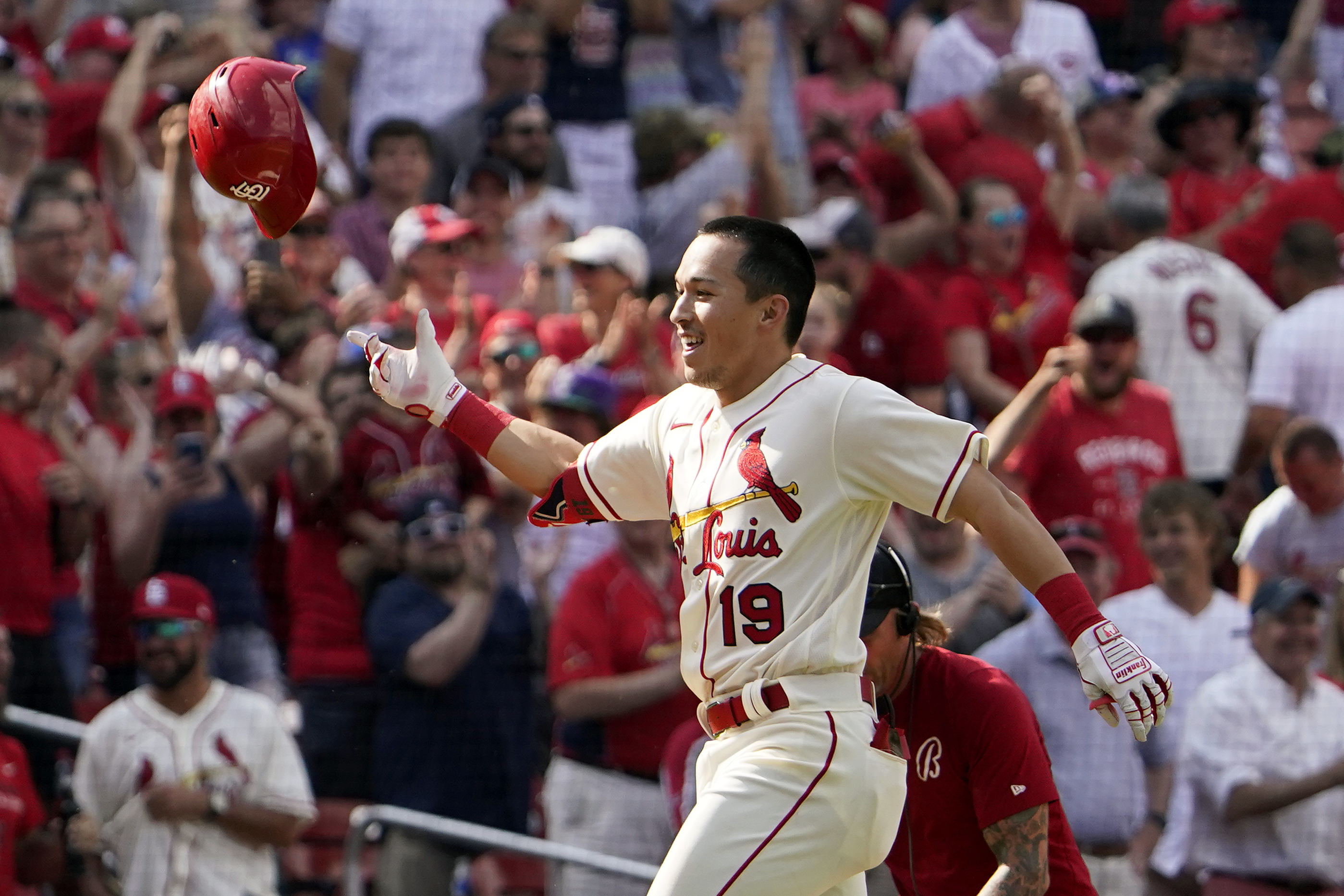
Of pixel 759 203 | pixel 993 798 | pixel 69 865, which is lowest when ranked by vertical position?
pixel 69 865

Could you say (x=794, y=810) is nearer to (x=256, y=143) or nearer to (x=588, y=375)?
(x=256, y=143)

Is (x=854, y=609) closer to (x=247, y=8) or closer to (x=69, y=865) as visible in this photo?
(x=69, y=865)

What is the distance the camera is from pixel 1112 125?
980 cm

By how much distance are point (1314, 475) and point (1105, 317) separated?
956 mm

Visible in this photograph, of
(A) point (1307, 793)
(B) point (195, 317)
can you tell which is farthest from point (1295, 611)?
(B) point (195, 317)

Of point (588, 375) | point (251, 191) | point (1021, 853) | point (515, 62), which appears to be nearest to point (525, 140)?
point (515, 62)

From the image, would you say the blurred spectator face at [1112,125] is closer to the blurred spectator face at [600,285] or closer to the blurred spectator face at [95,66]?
the blurred spectator face at [600,285]

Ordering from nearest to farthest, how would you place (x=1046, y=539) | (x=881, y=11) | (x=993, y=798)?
1. (x=1046, y=539)
2. (x=993, y=798)
3. (x=881, y=11)

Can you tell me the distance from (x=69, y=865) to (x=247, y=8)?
5.03 m

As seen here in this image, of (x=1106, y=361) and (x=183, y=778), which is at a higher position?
(x=1106, y=361)

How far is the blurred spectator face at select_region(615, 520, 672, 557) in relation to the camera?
6953 mm

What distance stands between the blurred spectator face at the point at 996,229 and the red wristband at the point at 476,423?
4697 millimetres

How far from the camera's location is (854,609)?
3.91m

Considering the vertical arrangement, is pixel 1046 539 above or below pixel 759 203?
below
